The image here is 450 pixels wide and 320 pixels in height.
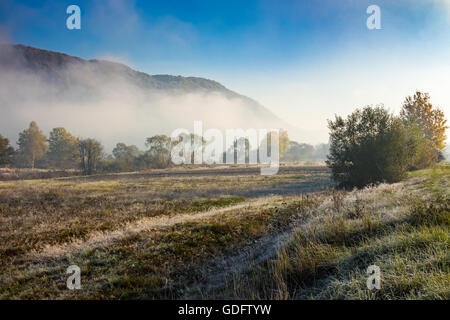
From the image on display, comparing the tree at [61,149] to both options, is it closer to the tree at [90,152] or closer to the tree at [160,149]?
the tree at [90,152]

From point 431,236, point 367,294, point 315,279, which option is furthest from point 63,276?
point 431,236

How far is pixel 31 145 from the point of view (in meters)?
86.2

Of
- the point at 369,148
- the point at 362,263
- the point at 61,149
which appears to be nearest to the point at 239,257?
the point at 362,263

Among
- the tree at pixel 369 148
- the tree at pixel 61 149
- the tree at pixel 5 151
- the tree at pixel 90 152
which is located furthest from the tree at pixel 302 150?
the tree at pixel 5 151

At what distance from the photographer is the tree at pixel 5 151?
60.7m

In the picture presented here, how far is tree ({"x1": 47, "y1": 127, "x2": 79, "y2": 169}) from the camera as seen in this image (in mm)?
89438

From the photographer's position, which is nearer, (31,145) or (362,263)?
(362,263)

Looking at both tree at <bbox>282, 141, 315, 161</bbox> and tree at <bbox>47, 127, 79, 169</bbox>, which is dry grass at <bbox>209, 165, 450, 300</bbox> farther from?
tree at <bbox>282, 141, 315, 161</bbox>

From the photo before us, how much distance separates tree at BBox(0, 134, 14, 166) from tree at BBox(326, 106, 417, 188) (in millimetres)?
81556

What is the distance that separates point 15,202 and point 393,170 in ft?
120

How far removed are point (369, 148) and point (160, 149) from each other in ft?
270

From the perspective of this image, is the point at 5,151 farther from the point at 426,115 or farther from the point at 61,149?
the point at 426,115

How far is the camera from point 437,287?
3666mm
